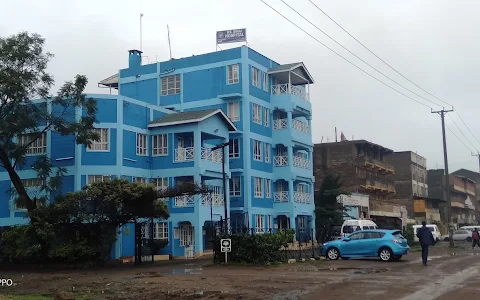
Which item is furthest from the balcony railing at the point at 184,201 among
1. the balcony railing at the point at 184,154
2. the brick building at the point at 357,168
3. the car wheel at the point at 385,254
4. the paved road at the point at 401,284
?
the brick building at the point at 357,168

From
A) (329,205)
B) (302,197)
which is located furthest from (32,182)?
(329,205)

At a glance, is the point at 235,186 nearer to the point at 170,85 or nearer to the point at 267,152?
the point at 267,152

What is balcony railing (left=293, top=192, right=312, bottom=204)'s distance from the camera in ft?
153

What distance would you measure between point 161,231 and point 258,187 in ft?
31.4

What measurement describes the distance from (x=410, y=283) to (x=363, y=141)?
52619 mm

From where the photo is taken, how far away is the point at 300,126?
48.8 m

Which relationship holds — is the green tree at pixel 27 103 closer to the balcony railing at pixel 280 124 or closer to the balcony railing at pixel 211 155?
the balcony railing at pixel 211 155

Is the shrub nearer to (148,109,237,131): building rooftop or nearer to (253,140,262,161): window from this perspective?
(148,109,237,131): building rooftop

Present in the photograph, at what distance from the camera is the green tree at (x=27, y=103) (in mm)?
27484

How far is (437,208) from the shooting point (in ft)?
301

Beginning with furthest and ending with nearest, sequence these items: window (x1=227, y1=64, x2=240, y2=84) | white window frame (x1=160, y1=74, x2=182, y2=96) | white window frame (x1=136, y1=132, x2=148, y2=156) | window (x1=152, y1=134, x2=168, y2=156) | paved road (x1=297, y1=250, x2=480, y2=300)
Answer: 1. white window frame (x1=160, y1=74, x2=182, y2=96)
2. window (x1=227, y1=64, x2=240, y2=84)
3. window (x1=152, y1=134, x2=168, y2=156)
4. white window frame (x1=136, y1=132, x2=148, y2=156)
5. paved road (x1=297, y1=250, x2=480, y2=300)

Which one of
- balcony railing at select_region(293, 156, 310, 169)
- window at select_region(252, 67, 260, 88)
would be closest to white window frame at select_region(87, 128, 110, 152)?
window at select_region(252, 67, 260, 88)

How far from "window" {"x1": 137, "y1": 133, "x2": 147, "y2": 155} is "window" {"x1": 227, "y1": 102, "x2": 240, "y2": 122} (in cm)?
840

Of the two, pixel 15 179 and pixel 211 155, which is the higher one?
pixel 211 155
